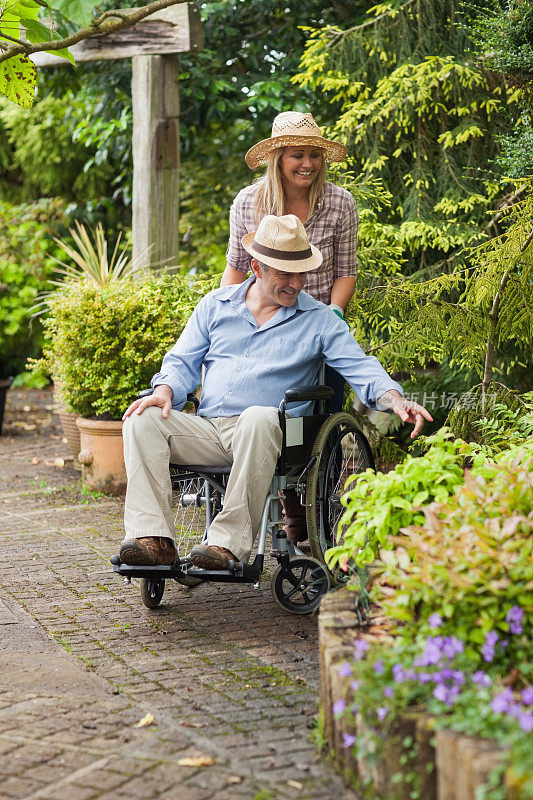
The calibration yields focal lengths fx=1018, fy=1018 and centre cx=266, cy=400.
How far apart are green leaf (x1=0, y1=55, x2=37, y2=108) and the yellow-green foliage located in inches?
69.8

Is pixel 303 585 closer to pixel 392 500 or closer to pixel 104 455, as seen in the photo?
pixel 392 500

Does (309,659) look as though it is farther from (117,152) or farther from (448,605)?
(117,152)

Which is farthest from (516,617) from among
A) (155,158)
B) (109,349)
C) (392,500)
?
(155,158)

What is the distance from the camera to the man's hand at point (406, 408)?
3344 millimetres

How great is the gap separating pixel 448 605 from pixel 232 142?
6.62 m

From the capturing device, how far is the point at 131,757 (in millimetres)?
2512

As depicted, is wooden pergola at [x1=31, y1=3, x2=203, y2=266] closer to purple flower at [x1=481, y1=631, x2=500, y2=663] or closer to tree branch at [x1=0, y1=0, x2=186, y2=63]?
tree branch at [x1=0, y1=0, x2=186, y2=63]

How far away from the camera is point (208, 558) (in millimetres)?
3324

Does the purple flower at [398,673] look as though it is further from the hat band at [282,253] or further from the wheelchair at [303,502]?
the hat band at [282,253]

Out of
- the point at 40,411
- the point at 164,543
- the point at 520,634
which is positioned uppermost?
the point at 520,634

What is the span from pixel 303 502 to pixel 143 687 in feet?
3.45

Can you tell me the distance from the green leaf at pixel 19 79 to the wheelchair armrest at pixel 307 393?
126 centimetres

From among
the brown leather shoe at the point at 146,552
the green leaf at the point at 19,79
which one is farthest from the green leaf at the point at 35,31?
the brown leather shoe at the point at 146,552

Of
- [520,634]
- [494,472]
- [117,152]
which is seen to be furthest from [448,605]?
[117,152]
